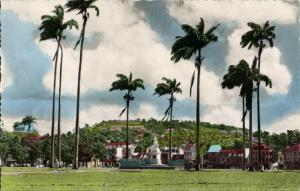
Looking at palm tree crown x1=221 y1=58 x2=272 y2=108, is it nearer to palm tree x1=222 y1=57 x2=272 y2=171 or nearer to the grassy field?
palm tree x1=222 y1=57 x2=272 y2=171

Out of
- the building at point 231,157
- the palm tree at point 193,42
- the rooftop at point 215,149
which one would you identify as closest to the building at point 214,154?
the rooftop at point 215,149

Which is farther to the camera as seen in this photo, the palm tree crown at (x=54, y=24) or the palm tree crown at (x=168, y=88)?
the palm tree crown at (x=168, y=88)

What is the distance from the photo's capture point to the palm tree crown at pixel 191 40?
62.9 m

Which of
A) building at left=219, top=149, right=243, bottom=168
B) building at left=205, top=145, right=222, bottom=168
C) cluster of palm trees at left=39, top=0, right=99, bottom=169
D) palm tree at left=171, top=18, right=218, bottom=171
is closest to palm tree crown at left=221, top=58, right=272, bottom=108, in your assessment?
palm tree at left=171, top=18, right=218, bottom=171

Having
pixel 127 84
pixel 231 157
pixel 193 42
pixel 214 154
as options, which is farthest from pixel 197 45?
pixel 214 154

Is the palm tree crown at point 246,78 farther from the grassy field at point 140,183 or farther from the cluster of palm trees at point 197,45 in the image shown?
the grassy field at point 140,183

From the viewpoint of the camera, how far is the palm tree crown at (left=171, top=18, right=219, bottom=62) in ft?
206

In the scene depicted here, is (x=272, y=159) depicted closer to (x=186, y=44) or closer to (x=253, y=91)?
(x=253, y=91)

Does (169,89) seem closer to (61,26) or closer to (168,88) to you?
(168,88)

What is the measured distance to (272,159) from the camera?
181 metres

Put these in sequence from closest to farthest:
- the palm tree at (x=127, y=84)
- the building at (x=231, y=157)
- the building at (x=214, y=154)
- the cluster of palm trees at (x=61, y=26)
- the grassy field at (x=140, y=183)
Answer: the grassy field at (x=140, y=183) < the cluster of palm trees at (x=61, y=26) < the palm tree at (x=127, y=84) < the building at (x=231, y=157) < the building at (x=214, y=154)

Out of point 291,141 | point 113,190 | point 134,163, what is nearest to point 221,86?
point 134,163

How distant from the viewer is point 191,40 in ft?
208

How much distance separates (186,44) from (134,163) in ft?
77.0
